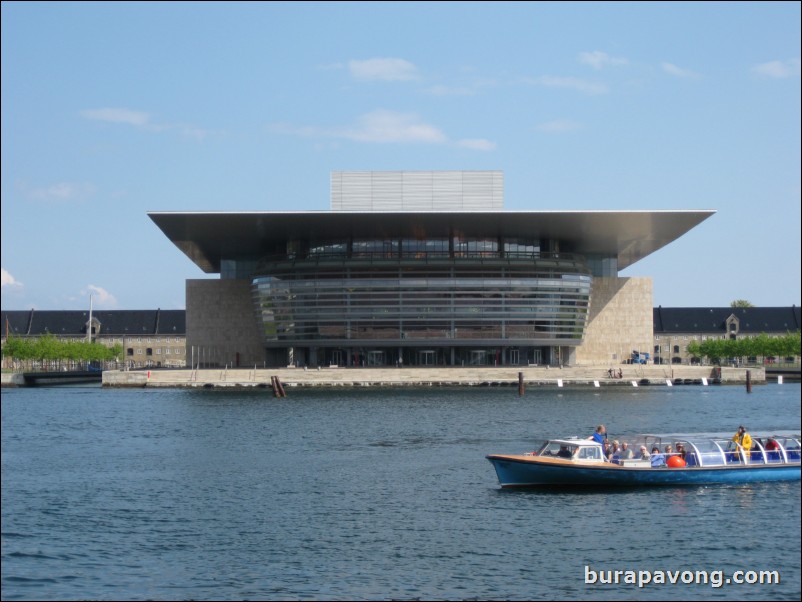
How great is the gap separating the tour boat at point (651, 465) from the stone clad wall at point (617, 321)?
79.4 m

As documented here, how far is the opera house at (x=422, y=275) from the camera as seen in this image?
318 feet

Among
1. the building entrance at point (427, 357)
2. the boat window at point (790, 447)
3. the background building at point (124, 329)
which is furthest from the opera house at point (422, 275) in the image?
the background building at point (124, 329)

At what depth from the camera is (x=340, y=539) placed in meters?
26.3

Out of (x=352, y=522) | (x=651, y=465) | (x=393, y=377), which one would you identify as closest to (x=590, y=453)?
(x=651, y=465)

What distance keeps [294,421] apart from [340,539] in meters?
31.4

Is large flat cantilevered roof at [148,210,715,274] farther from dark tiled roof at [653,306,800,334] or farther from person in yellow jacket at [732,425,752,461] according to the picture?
dark tiled roof at [653,306,800,334]

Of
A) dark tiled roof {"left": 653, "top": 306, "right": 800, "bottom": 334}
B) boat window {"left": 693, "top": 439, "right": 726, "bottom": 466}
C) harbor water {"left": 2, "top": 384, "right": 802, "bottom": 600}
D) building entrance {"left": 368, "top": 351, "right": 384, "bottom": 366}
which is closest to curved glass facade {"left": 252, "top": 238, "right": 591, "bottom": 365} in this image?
building entrance {"left": 368, "top": 351, "right": 384, "bottom": 366}

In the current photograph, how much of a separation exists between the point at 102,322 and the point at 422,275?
91311mm

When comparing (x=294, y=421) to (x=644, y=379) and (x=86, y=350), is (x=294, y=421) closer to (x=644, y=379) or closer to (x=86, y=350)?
(x=644, y=379)

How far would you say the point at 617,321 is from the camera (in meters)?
113

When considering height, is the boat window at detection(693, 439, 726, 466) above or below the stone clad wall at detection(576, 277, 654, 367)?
below

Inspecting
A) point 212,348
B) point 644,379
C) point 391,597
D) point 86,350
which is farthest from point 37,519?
point 86,350

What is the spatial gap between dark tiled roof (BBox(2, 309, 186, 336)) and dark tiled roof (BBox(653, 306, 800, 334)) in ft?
248

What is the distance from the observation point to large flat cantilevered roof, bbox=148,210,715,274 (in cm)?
8831
